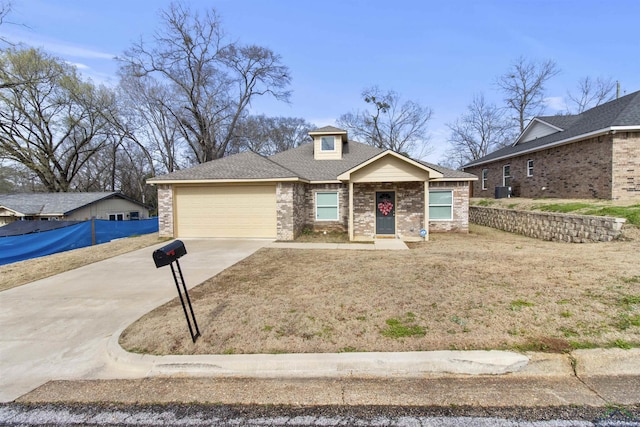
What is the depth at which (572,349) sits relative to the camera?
304 cm

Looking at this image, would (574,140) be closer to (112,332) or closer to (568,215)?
(568,215)

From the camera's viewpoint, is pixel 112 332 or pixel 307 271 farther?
pixel 307 271

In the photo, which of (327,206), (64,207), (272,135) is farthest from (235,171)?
(272,135)

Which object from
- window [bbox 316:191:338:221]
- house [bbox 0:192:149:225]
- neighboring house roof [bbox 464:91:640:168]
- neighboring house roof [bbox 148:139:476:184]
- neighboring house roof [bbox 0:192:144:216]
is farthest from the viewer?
neighboring house roof [bbox 0:192:144:216]

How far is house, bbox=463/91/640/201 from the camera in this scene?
1157cm

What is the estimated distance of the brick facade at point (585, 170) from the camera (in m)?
11.6

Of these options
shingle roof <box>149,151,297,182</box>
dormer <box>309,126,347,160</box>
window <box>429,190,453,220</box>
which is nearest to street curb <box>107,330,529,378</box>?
shingle roof <box>149,151,297,182</box>

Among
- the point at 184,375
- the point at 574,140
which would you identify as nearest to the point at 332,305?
the point at 184,375

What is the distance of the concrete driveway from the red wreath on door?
267 inches

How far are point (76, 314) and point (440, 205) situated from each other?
1250cm

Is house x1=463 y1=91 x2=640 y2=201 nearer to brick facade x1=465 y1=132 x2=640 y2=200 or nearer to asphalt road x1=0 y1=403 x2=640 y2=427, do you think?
brick facade x1=465 y1=132 x2=640 y2=200

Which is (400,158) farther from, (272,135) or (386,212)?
(272,135)

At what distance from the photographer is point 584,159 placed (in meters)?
13.2

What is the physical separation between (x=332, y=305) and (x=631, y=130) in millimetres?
14587
